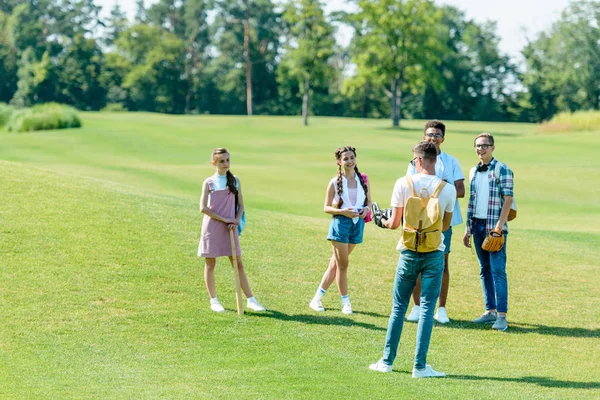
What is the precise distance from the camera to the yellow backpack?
8.12 m

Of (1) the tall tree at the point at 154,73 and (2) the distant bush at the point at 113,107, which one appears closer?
(2) the distant bush at the point at 113,107

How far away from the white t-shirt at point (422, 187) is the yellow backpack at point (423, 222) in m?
0.04

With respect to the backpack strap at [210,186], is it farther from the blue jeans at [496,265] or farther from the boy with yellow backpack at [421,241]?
the blue jeans at [496,265]

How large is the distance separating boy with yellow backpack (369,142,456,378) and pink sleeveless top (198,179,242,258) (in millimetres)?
2801

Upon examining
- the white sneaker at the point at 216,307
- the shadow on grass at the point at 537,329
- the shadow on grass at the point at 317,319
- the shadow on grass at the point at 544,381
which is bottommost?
the shadow on grass at the point at 537,329

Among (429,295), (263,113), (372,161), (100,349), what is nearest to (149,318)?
(100,349)

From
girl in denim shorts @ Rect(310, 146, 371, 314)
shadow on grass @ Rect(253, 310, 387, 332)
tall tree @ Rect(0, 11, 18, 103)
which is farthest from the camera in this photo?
tall tree @ Rect(0, 11, 18, 103)

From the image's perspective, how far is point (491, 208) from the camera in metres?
10.2

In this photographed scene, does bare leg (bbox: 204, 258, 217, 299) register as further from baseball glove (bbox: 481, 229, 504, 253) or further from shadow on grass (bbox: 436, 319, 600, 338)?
baseball glove (bbox: 481, 229, 504, 253)

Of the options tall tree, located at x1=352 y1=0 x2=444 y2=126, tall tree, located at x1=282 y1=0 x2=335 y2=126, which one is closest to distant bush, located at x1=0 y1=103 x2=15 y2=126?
tall tree, located at x1=282 y1=0 x2=335 y2=126

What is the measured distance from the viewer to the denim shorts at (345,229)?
10.4 meters

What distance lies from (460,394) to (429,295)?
3.32ft

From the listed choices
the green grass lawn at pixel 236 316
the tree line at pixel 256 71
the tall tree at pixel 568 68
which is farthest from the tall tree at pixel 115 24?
the green grass lawn at pixel 236 316

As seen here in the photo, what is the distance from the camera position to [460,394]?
25.2 ft
